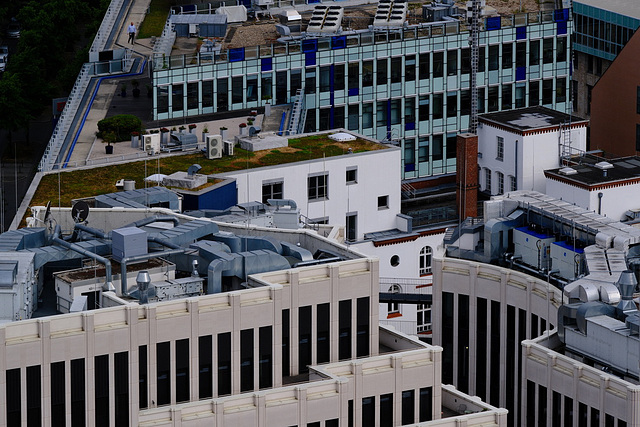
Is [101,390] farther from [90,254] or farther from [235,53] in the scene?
[235,53]

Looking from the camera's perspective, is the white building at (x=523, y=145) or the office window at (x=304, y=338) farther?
the white building at (x=523, y=145)

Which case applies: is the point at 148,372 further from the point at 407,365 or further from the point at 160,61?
the point at 160,61

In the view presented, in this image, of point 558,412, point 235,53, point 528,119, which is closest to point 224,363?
point 558,412

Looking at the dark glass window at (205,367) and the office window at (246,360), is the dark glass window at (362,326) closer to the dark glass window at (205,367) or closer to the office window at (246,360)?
the office window at (246,360)

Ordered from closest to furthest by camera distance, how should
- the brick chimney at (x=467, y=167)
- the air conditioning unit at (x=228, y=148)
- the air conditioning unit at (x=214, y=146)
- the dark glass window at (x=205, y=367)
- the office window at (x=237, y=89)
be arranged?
the dark glass window at (x=205, y=367) → the air conditioning unit at (x=214, y=146) → the air conditioning unit at (x=228, y=148) → the brick chimney at (x=467, y=167) → the office window at (x=237, y=89)

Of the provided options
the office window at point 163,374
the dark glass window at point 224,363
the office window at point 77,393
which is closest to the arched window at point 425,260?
the dark glass window at point 224,363

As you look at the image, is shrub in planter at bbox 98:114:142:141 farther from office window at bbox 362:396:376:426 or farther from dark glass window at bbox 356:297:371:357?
office window at bbox 362:396:376:426
